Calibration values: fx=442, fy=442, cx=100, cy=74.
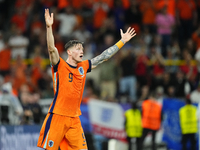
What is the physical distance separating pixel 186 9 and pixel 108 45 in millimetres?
3748

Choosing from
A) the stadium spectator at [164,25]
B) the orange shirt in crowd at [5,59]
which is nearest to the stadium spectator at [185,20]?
the stadium spectator at [164,25]

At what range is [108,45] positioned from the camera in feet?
51.7

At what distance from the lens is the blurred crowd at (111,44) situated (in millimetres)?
14969

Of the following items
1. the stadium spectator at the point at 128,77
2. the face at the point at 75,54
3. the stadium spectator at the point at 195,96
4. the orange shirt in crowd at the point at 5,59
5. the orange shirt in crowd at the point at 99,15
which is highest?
the orange shirt in crowd at the point at 99,15

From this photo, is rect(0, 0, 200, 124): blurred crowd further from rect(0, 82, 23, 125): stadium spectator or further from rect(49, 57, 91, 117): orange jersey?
rect(49, 57, 91, 117): orange jersey

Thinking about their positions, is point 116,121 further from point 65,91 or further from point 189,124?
point 65,91

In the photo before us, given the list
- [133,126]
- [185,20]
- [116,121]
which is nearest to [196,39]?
[185,20]

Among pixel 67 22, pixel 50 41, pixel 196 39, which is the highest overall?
pixel 67 22

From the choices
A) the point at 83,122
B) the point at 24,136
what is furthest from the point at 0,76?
the point at 24,136

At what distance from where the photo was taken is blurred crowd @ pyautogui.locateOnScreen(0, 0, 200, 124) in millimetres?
14969

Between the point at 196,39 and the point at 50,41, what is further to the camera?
the point at 196,39

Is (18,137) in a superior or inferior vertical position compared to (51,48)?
inferior

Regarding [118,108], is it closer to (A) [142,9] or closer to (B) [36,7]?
(A) [142,9]

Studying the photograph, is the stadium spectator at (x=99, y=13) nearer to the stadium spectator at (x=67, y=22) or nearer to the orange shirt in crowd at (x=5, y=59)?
the stadium spectator at (x=67, y=22)
